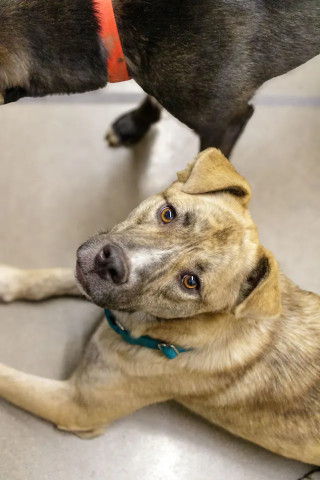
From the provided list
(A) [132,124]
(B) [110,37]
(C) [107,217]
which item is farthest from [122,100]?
(B) [110,37]

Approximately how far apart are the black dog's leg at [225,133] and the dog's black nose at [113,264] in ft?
3.30

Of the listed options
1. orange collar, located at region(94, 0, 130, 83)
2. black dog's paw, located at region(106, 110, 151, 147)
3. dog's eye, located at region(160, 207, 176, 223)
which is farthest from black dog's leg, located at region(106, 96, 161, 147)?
dog's eye, located at region(160, 207, 176, 223)

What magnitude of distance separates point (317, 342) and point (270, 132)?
1.76 m

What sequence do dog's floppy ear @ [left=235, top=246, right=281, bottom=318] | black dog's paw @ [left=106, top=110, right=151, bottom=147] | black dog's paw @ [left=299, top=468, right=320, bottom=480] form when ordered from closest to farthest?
dog's floppy ear @ [left=235, top=246, right=281, bottom=318] → black dog's paw @ [left=299, top=468, right=320, bottom=480] → black dog's paw @ [left=106, top=110, right=151, bottom=147]

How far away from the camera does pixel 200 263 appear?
1860 millimetres

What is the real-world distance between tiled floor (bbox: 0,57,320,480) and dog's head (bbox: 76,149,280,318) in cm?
96

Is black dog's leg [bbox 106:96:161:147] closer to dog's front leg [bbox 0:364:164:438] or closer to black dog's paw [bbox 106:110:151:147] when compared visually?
black dog's paw [bbox 106:110:151:147]

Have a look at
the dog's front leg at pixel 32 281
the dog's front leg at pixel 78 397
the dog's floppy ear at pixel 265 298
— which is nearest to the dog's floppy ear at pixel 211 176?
the dog's floppy ear at pixel 265 298

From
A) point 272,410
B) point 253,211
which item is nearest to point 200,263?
point 272,410

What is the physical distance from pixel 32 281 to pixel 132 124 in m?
1.18

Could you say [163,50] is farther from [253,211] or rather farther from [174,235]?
[253,211]

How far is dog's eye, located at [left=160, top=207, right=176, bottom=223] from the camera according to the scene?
6.41ft

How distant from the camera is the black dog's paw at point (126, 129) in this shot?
320cm

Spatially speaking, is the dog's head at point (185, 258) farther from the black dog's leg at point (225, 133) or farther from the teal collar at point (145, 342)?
the black dog's leg at point (225, 133)
